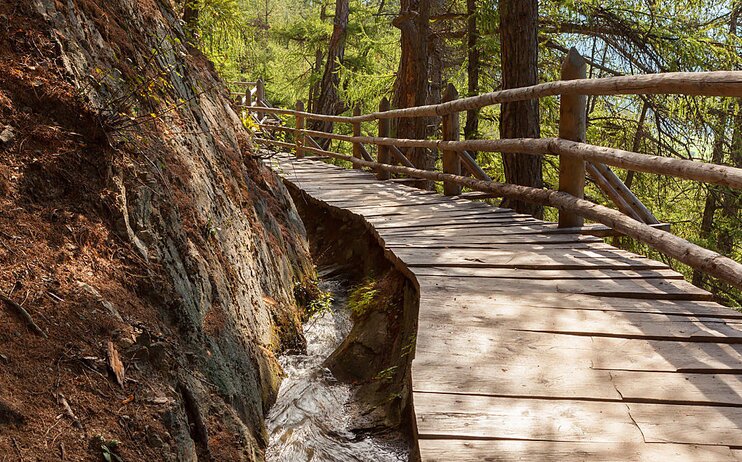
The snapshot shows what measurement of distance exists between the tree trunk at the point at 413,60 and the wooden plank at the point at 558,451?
9.14 meters

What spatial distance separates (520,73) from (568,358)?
5357 millimetres

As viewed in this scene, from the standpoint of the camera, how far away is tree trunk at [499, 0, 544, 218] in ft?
24.4

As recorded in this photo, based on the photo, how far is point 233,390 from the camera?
3221 millimetres

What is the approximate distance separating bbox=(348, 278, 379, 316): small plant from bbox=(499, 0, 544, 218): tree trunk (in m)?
2.78

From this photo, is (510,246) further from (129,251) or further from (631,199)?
(129,251)

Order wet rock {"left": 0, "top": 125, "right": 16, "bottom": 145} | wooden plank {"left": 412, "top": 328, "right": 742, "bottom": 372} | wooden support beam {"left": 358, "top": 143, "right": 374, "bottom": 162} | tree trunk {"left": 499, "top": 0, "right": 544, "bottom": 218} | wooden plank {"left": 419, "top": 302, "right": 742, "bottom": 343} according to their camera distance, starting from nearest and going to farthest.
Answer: wet rock {"left": 0, "top": 125, "right": 16, "bottom": 145} → wooden plank {"left": 412, "top": 328, "right": 742, "bottom": 372} → wooden plank {"left": 419, "top": 302, "right": 742, "bottom": 343} → tree trunk {"left": 499, "top": 0, "right": 544, "bottom": 218} → wooden support beam {"left": 358, "top": 143, "right": 374, "bottom": 162}

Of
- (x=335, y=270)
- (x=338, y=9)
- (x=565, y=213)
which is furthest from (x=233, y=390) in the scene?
(x=338, y=9)

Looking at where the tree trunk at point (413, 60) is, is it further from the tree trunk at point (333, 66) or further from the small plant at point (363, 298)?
the small plant at point (363, 298)

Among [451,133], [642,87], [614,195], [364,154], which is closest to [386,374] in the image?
[614,195]

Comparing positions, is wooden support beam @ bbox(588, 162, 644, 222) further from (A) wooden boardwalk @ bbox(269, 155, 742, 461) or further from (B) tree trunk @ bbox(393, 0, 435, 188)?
(B) tree trunk @ bbox(393, 0, 435, 188)

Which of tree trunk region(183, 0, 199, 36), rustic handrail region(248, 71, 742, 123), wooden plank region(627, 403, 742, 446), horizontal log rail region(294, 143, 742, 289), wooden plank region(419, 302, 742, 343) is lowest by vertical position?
wooden plank region(627, 403, 742, 446)

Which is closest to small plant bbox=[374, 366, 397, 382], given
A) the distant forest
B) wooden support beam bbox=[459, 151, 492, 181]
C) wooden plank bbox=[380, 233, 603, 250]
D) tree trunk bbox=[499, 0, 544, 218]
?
wooden plank bbox=[380, 233, 603, 250]

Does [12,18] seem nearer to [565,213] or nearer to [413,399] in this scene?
[413,399]

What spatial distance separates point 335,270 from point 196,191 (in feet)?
11.9
